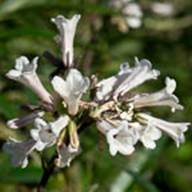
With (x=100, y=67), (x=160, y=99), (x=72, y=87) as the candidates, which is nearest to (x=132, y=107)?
(x=160, y=99)

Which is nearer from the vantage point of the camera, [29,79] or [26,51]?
[29,79]

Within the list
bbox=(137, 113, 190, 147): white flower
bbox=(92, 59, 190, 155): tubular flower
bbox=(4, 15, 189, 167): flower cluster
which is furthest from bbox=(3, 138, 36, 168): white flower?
bbox=(137, 113, 190, 147): white flower

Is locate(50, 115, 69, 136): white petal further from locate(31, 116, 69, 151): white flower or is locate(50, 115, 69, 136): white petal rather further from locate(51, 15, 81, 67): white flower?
locate(51, 15, 81, 67): white flower

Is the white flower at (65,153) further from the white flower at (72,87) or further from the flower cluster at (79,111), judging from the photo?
the white flower at (72,87)

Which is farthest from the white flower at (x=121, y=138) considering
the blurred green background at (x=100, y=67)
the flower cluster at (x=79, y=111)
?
the blurred green background at (x=100, y=67)

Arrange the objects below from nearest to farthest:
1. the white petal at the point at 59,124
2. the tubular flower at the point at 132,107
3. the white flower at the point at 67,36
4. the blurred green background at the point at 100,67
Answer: the white petal at the point at 59,124, the tubular flower at the point at 132,107, the white flower at the point at 67,36, the blurred green background at the point at 100,67

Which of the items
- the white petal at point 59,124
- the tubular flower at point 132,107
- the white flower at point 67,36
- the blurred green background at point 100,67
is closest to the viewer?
the white petal at point 59,124

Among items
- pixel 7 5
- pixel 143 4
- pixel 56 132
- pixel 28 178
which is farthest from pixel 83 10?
pixel 56 132

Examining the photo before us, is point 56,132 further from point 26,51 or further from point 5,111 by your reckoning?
point 26,51
